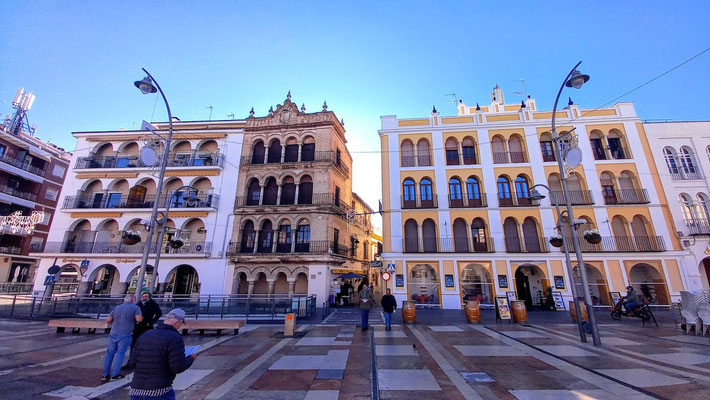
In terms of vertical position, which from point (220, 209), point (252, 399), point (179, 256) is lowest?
point (252, 399)

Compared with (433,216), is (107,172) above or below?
above

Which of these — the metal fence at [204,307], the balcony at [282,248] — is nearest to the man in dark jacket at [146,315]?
the metal fence at [204,307]

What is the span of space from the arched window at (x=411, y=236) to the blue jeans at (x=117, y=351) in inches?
688

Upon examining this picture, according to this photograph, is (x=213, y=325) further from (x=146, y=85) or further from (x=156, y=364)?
(x=146, y=85)

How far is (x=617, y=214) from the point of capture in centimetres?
2066

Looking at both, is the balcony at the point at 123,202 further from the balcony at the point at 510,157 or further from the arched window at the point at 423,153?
the balcony at the point at 510,157

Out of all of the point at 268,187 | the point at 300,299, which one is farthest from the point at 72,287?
the point at 300,299

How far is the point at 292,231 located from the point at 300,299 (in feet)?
31.3

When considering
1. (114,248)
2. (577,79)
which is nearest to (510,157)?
(577,79)

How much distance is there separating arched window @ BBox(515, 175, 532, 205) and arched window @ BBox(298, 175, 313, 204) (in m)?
16.9

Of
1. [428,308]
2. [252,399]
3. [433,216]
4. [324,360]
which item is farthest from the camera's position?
[433,216]

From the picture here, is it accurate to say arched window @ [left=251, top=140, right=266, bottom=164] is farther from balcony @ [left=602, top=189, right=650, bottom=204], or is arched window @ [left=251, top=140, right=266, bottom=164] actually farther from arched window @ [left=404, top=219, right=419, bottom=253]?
balcony @ [left=602, top=189, right=650, bottom=204]

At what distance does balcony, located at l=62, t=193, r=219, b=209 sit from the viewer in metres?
24.9

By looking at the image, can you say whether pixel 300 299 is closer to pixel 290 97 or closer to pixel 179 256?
pixel 179 256
